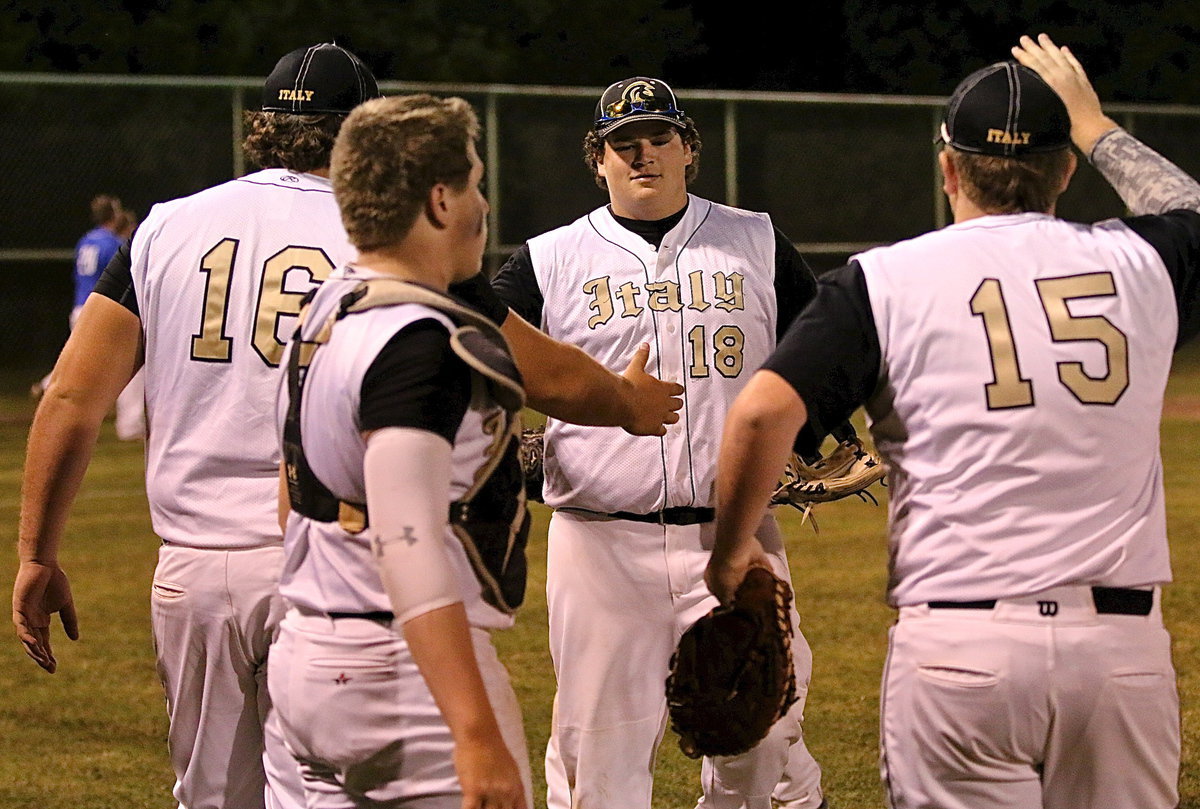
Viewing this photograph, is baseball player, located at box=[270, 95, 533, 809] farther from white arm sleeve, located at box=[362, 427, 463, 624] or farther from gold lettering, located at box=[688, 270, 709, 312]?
gold lettering, located at box=[688, 270, 709, 312]

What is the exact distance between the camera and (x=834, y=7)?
103 ft

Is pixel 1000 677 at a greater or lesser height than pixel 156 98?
lesser

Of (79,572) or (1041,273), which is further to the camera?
(79,572)

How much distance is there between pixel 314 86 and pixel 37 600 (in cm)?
128

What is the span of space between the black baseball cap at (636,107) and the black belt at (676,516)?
1.07 m

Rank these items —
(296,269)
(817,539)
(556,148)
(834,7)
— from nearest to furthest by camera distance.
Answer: (296,269) → (817,539) → (556,148) → (834,7)

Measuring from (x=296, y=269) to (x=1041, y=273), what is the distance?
152 cm

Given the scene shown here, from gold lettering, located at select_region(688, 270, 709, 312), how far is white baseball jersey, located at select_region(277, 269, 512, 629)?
1.89 metres

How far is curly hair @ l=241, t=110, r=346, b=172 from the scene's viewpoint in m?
3.60

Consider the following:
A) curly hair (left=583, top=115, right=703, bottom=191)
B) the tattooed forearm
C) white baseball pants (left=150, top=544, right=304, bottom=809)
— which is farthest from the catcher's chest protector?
curly hair (left=583, top=115, right=703, bottom=191)

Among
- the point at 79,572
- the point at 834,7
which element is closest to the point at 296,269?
the point at 79,572

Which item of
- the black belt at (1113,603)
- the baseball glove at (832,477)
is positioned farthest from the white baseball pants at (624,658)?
the black belt at (1113,603)

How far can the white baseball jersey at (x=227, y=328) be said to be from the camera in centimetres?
348

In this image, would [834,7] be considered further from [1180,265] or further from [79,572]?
[1180,265]
